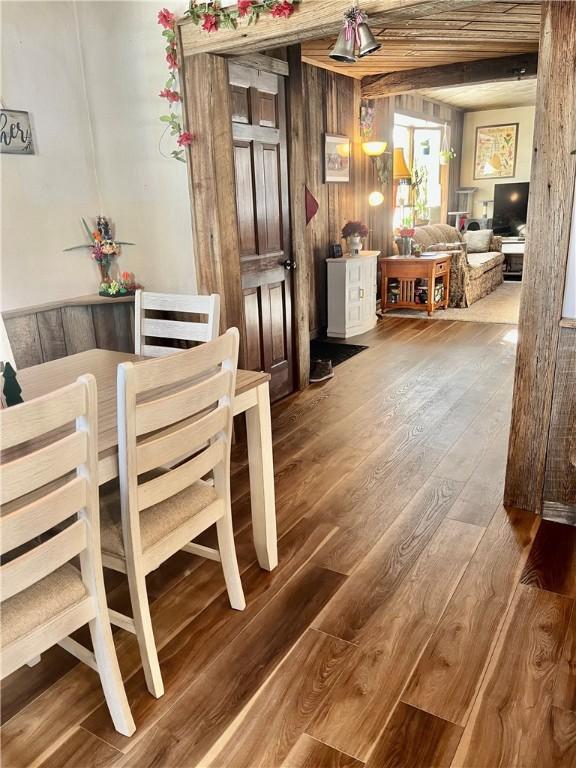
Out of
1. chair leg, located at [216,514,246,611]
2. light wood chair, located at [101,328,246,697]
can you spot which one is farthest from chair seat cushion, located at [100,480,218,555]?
chair leg, located at [216,514,246,611]

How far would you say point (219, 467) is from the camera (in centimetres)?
183

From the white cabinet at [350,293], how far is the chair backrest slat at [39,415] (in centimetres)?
451

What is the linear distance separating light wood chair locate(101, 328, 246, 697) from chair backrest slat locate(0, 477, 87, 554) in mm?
170

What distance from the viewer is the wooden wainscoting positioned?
3.04 metres

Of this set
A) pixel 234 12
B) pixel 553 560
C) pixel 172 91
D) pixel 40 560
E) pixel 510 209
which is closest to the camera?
pixel 40 560

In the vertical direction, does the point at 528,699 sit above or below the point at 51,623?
below

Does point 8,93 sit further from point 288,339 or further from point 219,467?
point 219,467

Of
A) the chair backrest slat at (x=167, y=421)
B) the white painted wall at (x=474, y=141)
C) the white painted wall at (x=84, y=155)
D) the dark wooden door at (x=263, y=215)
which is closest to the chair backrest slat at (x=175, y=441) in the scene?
the chair backrest slat at (x=167, y=421)

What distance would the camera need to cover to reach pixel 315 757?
4.78 ft

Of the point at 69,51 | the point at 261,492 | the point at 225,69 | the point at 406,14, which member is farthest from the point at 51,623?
the point at 69,51

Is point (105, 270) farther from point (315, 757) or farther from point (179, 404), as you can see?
point (315, 757)

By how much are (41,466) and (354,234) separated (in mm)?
4965

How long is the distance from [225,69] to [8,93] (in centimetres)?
114

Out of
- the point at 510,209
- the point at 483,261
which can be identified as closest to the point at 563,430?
the point at 483,261
